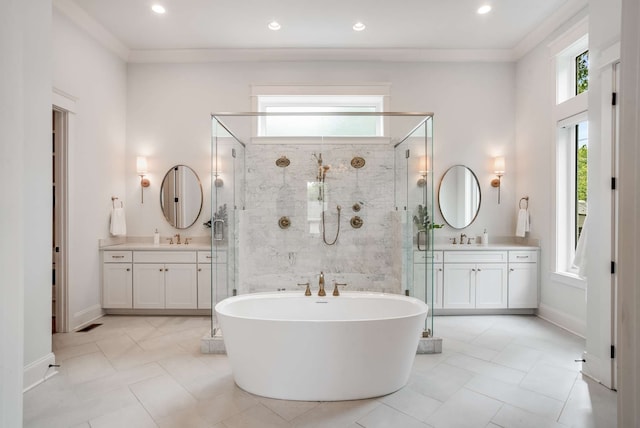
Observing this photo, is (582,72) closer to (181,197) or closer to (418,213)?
(418,213)

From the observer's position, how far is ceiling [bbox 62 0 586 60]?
347 centimetres

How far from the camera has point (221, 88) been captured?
448cm

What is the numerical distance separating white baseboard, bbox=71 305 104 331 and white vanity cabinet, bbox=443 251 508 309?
13.4 ft

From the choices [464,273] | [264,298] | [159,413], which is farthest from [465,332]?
[159,413]

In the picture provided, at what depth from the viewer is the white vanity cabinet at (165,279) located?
159 inches

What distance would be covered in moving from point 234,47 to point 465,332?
4.30m

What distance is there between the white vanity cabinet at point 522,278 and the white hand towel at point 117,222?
4749mm

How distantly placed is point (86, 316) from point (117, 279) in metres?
0.48

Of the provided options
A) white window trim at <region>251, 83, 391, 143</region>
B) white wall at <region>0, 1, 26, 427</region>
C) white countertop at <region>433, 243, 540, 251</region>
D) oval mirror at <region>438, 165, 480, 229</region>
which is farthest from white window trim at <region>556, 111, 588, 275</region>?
white wall at <region>0, 1, 26, 427</region>

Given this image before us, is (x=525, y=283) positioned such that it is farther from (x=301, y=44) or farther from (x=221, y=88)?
(x=221, y=88)

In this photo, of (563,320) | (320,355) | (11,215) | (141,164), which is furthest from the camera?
(141,164)

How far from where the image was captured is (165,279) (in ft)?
13.2

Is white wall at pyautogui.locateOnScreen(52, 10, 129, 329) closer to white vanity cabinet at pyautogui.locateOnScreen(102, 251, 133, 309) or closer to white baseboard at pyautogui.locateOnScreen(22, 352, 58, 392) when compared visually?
white vanity cabinet at pyautogui.locateOnScreen(102, 251, 133, 309)

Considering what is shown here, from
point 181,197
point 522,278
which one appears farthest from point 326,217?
point 522,278
